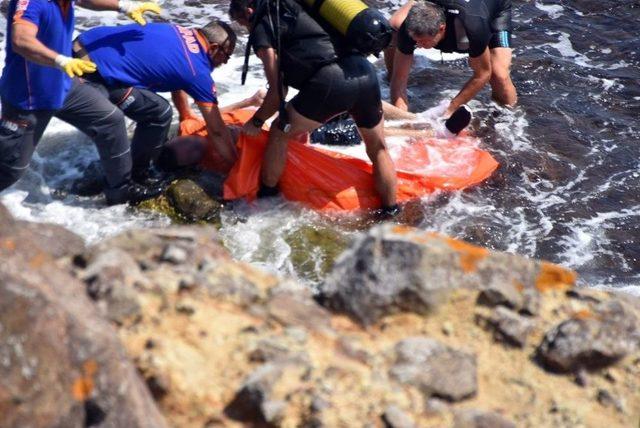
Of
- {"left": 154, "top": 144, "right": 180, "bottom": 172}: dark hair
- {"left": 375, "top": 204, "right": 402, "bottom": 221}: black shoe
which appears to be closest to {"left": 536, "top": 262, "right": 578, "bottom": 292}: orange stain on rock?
{"left": 375, "top": 204, "right": 402, "bottom": 221}: black shoe

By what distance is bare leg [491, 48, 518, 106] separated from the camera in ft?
25.3

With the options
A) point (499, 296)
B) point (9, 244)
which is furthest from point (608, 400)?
point (9, 244)

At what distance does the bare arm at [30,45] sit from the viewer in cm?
470

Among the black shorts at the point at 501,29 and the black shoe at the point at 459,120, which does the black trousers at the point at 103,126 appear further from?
the black shorts at the point at 501,29

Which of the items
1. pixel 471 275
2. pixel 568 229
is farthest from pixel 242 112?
pixel 471 275

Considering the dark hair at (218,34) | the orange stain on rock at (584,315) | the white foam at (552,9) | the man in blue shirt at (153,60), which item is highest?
the orange stain on rock at (584,315)

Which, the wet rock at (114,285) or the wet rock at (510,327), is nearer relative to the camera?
the wet rock at (114,285)

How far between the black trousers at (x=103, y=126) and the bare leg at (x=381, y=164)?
1.44 m

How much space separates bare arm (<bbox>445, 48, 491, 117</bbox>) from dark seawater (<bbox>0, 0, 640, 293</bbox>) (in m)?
0.36

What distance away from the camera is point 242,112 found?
6547 mm

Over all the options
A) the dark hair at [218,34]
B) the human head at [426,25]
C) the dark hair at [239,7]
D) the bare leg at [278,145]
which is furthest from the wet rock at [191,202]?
the human head at [426,25]

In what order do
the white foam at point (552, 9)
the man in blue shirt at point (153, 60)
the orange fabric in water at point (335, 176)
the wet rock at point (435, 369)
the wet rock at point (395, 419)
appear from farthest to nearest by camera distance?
the white foam at point (552, 9) < the orange fabric in water at point (335, 176) < the man in blue shirt at point (153, 60) < the wet rock at point (435, 369) < the wet rock at point (395, 419)

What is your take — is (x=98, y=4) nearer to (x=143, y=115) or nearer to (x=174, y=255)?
(x=143, y=115)

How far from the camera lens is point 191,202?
588 cm
